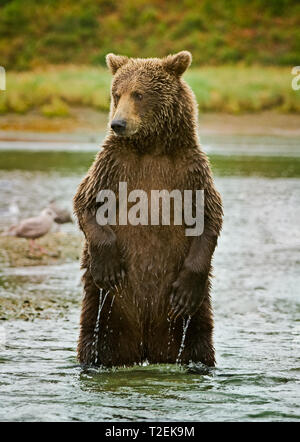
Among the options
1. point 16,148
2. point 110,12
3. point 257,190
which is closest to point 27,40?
point 110,12

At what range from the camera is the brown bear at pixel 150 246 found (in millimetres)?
5465

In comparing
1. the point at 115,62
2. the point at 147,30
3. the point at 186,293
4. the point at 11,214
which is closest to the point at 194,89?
the point at 147,30

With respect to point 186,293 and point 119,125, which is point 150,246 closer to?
point 186,293

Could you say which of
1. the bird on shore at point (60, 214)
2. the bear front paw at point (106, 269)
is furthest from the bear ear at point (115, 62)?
the bird on shore at point (60, 214)

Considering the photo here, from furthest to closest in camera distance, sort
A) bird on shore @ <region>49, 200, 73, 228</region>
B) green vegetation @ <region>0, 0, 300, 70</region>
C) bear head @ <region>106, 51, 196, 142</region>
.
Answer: green vegetation @ <region>0, 0, 300, 70</region> → bird on shore @ <region>49, 200, 73, 228</region> → bear head @ <region>106, 51, 196, 142</region>

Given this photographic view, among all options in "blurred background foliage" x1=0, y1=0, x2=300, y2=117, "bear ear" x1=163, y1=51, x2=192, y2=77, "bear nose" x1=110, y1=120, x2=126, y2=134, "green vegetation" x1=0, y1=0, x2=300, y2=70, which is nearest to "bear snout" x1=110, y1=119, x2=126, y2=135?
"bear nose" x1=110, y1=120, x2=126, y2=134

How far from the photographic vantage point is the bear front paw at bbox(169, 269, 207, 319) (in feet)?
17.8

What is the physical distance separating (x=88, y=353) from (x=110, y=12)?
36347 millimetres

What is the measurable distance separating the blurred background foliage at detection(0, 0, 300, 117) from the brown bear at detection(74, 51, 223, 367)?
22696 millimetres

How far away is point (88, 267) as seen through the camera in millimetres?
5676

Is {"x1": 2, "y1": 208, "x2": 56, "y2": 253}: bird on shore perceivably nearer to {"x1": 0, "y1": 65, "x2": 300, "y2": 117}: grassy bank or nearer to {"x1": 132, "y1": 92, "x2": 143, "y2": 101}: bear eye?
{"x1": 132, "y1": 92, "x2": 143, "y2": 101}: bear eye

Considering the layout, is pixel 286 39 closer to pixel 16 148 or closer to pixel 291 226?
pixel 16 148

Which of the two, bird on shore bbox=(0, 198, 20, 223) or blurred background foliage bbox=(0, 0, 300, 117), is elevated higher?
blurred background foliage bbox=(0, 0, 300, 117)

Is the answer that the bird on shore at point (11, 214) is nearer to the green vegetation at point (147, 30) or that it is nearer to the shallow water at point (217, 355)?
the shallow water at point (217, 355)
